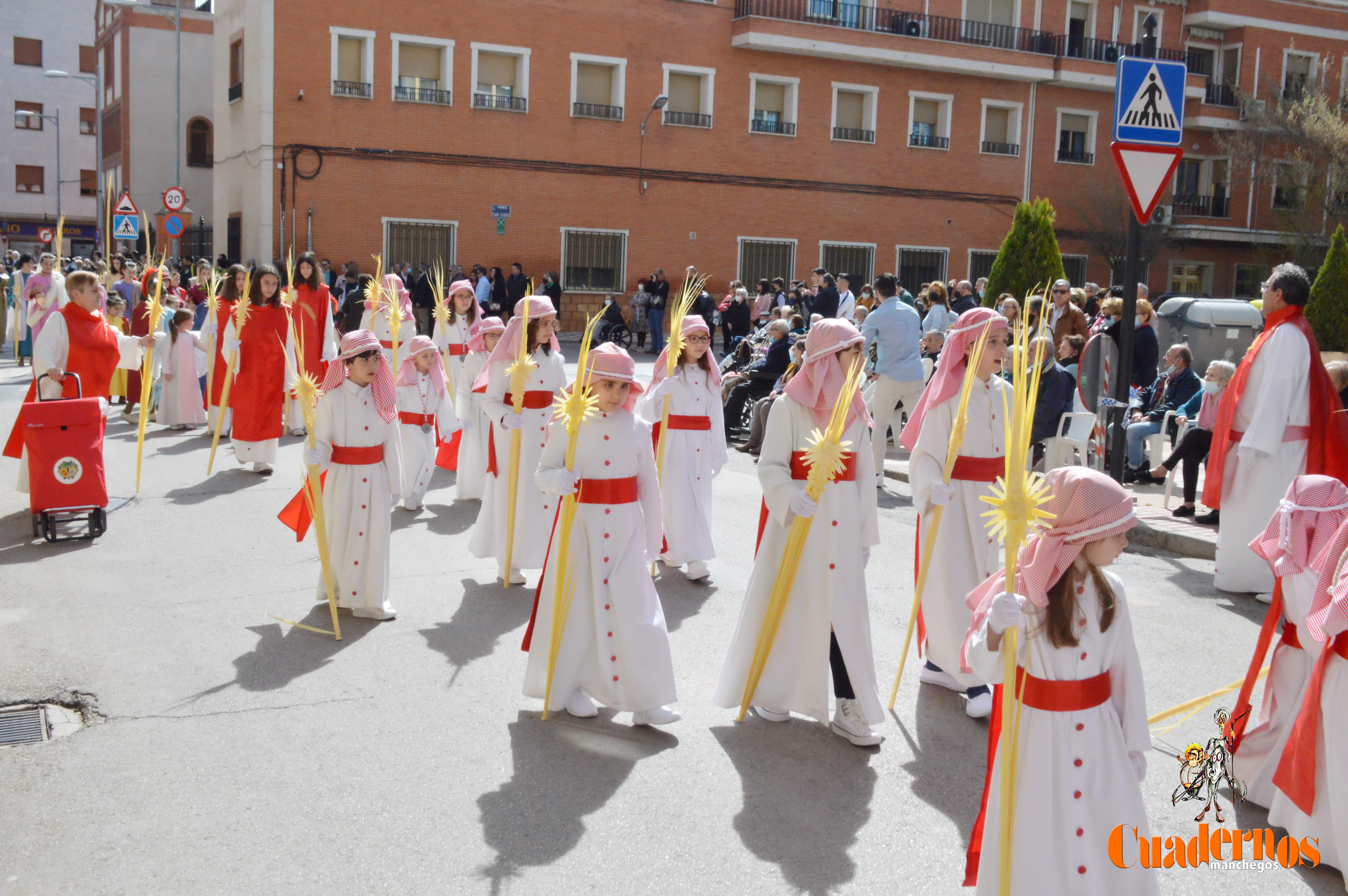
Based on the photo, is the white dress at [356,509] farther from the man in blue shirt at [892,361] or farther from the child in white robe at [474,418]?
the man in blue shirt at [892,361]

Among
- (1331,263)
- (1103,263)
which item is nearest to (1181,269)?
(1103,263)

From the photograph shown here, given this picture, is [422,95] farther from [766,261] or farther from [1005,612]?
[1005,612]

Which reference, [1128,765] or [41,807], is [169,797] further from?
[1128,765]

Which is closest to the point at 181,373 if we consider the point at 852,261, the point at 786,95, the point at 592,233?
the point at 592,233

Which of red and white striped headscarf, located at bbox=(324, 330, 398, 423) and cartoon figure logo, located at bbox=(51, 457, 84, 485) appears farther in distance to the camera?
cartoon figure logo, located at bbox=(51, 457, 84, 485)

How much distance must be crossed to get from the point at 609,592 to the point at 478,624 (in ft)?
6.02

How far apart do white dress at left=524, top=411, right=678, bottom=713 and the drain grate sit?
2.09 metres

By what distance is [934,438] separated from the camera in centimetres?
575

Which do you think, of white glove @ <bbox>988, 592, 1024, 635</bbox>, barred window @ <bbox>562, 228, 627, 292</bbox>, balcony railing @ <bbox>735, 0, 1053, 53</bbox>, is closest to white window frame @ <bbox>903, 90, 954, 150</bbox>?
balcony railing @ <bbox>735, 0, 1053, 53</bbox>

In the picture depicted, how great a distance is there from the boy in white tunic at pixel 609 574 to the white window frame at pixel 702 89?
25.7m

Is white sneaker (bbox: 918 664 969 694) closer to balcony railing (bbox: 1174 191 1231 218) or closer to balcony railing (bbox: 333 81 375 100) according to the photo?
balcony railing (bbox: 333 81 375 100)

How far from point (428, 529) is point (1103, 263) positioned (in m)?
30.3

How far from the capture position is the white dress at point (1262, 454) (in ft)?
24.6

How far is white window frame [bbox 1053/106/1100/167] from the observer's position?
34.5 m
